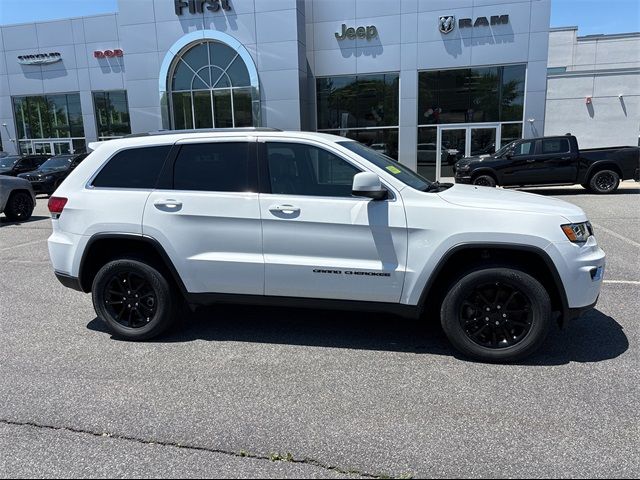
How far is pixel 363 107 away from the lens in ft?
70.2

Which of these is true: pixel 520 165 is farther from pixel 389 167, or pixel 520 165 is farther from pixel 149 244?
pixel 149 244

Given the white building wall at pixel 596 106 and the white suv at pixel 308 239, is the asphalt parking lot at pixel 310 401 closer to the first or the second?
the white suv at pixel 308 239

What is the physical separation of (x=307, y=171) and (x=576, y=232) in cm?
216

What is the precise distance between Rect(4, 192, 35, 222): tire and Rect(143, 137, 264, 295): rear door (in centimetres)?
974

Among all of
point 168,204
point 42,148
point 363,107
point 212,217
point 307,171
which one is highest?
point 363,107

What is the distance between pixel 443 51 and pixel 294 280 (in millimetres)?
A: 18655

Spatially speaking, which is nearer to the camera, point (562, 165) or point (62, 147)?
point (562, 165)

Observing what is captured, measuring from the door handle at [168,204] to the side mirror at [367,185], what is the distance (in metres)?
1.54

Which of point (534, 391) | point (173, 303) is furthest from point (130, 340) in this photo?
point (534, 391)

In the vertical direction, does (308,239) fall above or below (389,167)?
below

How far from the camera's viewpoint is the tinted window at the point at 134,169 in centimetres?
433

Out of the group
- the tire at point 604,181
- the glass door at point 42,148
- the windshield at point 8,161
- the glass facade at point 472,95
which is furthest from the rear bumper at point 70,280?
the glass door at point 42,148

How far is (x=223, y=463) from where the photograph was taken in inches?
105

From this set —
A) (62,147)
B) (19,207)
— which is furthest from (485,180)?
(62,147)
